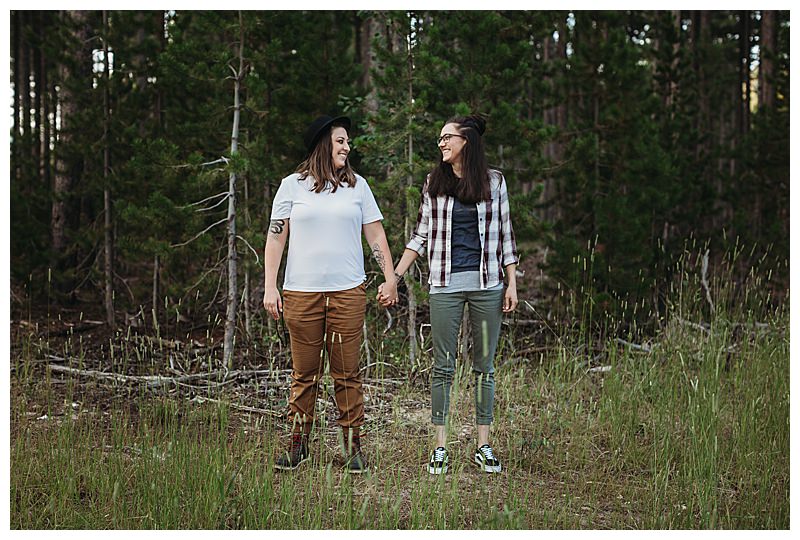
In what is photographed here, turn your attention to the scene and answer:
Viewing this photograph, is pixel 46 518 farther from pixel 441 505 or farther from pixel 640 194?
pixel 640 194

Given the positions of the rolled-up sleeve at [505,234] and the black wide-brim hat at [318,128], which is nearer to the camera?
the black wide-brim hat at [318,128]

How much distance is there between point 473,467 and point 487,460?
16 cm

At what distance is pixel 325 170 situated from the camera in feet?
12.7

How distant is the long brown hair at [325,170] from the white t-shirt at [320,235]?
0.10 feet

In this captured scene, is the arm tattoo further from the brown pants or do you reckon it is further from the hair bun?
the hair bun

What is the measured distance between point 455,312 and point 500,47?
2.96 metres

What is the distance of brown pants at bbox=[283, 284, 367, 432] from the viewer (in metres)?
3.86

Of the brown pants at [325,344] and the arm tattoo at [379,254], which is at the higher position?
the arm tattoo at [379,254]

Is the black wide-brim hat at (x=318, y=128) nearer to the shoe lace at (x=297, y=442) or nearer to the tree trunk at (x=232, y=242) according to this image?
the shoe lace at (x=297, y=442)

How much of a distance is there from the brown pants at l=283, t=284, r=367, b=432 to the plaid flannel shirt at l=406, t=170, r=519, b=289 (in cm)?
42

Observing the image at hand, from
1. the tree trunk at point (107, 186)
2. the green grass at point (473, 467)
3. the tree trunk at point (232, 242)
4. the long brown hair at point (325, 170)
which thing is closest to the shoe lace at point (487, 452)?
the green grass at point (473, 467)

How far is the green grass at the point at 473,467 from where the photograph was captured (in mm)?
3453

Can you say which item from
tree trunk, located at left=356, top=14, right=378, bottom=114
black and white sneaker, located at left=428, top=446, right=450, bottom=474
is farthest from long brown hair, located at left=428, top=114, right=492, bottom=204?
tree trunk, located at left=356, top=14, right=378, bottom=114

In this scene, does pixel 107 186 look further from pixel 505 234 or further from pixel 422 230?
pixel 505 234
